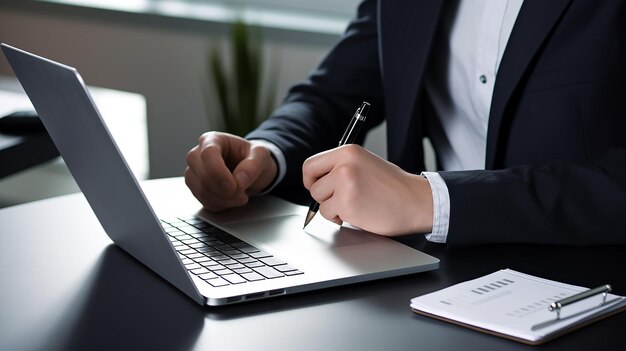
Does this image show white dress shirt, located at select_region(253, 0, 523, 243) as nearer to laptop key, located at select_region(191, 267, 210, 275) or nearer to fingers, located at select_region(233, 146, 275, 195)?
fingers, located at select_region(233, 146, 275, 195)

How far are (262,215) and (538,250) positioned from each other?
0.37 meters

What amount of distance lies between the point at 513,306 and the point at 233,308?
0.89 ft

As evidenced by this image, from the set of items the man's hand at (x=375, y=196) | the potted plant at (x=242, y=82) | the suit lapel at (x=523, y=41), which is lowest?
the potted plant at (x=242, y=82)

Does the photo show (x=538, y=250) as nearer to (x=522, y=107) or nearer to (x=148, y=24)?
(x=522, y=107)

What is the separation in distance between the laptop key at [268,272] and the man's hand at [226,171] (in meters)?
0.29

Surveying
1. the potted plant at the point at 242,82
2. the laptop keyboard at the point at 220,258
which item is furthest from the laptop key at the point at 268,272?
the potted plant at the point at 242,82

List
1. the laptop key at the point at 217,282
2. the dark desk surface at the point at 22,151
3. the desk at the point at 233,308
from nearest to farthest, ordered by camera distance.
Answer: the desk at the point at 233,308 < the laptop key at the point at 217,282 < the dark desk surface at the point at 22,151

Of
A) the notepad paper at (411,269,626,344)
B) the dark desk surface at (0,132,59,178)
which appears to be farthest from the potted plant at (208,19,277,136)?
the notepad paper at (411,269,626,344)

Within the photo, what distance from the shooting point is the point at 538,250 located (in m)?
1.06

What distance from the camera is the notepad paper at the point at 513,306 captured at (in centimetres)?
78

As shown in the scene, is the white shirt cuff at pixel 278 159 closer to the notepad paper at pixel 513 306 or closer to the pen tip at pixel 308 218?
the pen tip at pixel 308 218

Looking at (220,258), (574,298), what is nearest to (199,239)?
(220,258)

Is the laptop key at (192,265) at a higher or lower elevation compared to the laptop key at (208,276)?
lower

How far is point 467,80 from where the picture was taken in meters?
1.59
